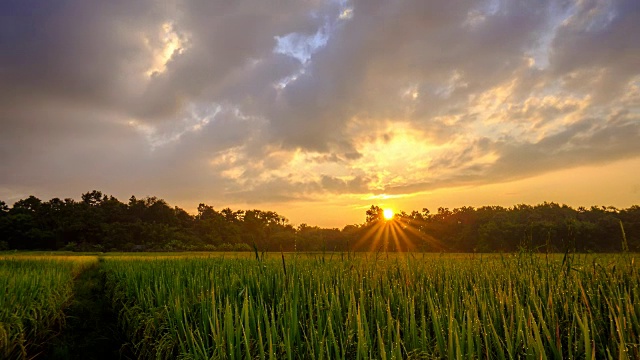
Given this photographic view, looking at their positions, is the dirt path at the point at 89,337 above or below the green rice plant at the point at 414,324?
below

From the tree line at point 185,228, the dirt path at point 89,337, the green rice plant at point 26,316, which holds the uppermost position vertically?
the tree line at point 185,228

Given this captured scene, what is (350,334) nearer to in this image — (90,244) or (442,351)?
(442,351)

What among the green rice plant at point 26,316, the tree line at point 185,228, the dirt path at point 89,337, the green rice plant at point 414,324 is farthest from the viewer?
the tree line at point 185,228

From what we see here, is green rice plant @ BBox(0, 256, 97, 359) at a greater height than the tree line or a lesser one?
lesser

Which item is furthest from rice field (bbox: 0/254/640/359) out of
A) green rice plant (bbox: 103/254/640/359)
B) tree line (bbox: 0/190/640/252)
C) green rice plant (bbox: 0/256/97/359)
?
tree line (bbox: 0/190/640/252)

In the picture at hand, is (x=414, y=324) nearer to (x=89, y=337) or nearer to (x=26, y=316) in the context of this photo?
(x=26, y=316)

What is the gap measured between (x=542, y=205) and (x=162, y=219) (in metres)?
75.9

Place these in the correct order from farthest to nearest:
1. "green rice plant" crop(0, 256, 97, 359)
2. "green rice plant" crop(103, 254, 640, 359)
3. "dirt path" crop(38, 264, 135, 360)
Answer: "dirt path" crop(38, 264, 135, 360) → "green rice plant" crop(0, 256, 97, 359) → "green rice plant" crop(103, 254, 640, 359)

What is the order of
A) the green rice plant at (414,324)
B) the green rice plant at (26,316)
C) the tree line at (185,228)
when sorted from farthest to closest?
the tree line at (185,228) → the green rice plant at (26,316) → the green rice plant at (414,324)

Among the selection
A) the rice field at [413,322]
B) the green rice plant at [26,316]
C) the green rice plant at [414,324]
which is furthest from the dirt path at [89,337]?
the green rice plant at [414,324]

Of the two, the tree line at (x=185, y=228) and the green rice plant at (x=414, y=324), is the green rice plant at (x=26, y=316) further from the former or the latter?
the tree line at (x=185, y=228)

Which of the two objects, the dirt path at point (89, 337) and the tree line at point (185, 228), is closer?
the dirt path at point (89, 337)

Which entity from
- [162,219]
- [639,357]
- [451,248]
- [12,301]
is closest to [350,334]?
[639,357]

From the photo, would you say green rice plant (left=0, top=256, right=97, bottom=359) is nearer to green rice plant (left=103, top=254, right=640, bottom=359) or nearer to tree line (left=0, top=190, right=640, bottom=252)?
green rice plant (left=103, top=254, right=640, bottom=359)
